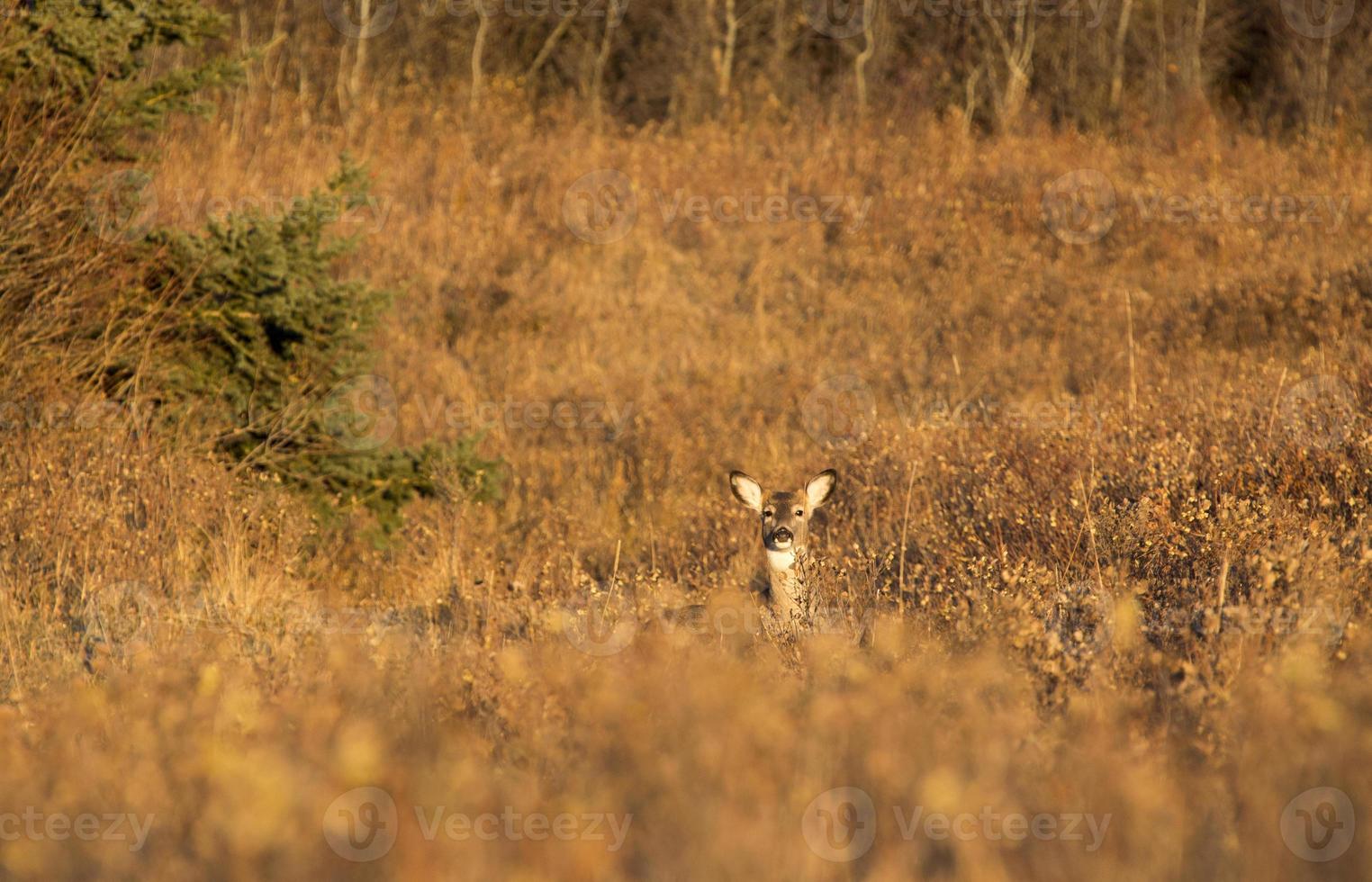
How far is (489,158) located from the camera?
69.0ft

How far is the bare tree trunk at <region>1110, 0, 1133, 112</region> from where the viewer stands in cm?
2573

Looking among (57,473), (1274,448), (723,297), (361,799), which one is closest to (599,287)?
(723,297)

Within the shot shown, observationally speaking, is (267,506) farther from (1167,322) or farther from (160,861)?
(1167,322)

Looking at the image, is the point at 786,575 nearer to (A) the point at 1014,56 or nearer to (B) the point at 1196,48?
(A) the point at 1014,56

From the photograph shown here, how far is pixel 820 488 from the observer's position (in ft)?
26.6

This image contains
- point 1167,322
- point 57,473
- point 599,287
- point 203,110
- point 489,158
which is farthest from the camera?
point 489,158

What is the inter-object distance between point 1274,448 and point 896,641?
162 inches

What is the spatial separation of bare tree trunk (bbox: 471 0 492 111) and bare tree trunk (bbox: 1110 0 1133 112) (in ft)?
38.2

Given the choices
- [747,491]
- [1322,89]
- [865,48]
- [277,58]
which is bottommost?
[747,491]

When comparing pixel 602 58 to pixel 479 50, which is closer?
pixel 479 50

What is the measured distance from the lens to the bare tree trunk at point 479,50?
945 inches

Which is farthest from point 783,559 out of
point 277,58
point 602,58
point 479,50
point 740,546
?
point 277,58

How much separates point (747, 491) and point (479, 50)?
18913 mm

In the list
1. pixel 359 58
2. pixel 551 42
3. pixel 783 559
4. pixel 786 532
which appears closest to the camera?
pixel 786 532
